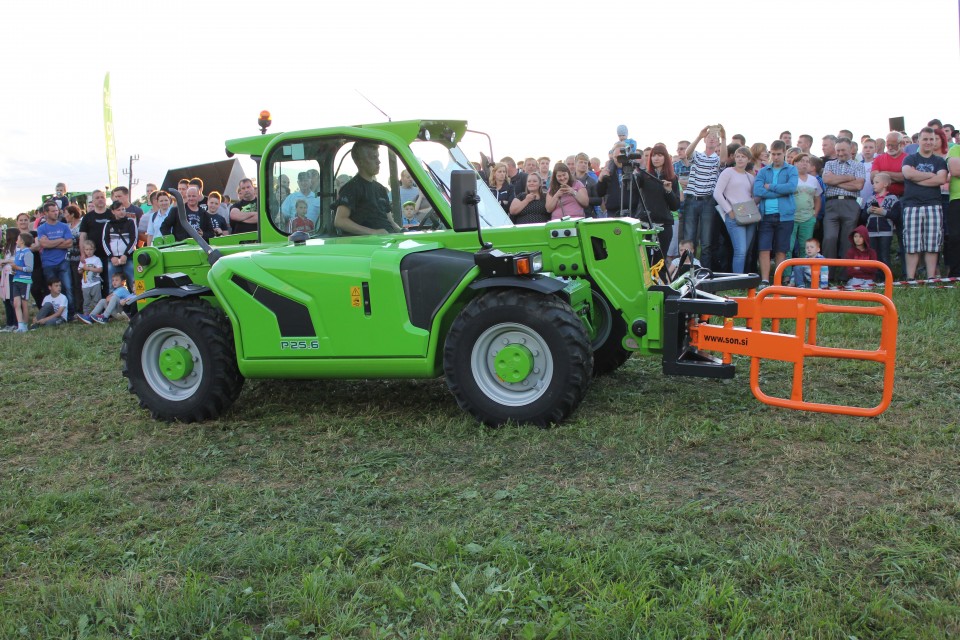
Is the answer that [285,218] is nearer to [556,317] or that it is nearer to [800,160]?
[556,317]

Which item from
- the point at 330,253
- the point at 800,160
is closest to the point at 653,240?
the point at 330,253

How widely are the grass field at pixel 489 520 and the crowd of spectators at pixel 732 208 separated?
4464mm

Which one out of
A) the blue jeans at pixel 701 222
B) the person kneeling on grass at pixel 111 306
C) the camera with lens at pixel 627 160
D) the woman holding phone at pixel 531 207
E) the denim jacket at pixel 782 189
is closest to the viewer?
the camera with lens at pixel 627 160

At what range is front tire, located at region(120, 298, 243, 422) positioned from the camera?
6.14 metres

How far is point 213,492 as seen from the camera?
15.4ft

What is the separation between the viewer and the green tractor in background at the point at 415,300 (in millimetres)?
5598

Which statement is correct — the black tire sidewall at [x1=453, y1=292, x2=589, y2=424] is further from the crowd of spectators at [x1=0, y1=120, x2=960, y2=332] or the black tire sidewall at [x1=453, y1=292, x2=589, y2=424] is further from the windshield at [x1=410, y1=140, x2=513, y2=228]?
the crowd of spectators at [x1=0, y1=120, x2=960, y2=332]

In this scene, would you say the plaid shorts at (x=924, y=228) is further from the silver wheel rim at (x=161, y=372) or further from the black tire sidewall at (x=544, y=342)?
the silver wheel rim at (x=161, y=372)

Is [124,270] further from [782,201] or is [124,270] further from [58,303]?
[782,201]

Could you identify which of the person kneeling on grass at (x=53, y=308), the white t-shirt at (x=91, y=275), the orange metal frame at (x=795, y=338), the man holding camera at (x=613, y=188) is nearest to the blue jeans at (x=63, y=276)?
the person kneeling on grass at (x=53, y=308)

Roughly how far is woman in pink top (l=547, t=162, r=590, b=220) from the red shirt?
13.8ft

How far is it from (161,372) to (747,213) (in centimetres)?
765

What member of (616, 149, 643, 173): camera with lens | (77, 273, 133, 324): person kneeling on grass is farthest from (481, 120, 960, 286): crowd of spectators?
(77, 273, 133, 324): person kneeling on grass

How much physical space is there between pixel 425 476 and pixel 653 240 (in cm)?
299
